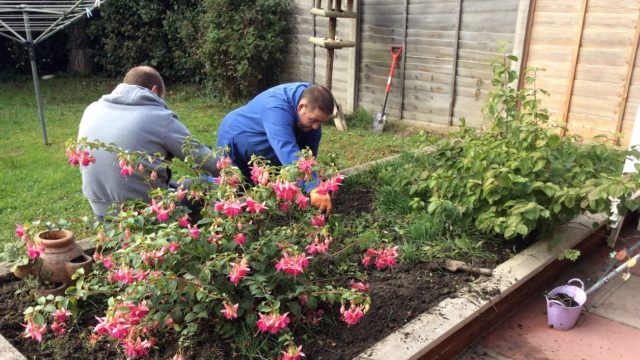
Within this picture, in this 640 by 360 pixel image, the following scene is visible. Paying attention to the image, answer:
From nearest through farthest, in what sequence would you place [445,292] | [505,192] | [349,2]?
[445,292] < [505,192] < [349,2]

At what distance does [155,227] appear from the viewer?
7.14 feet

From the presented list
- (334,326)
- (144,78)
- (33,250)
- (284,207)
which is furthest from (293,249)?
(144,78)

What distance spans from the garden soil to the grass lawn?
2.38 feet

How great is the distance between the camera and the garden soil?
2.19 meters

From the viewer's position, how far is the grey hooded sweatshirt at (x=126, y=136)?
2.80 meters

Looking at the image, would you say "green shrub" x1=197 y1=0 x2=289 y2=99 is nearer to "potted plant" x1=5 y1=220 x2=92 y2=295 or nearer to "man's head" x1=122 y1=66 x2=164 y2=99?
"man's head" x1=122 y1=66 x2=164 y2=99

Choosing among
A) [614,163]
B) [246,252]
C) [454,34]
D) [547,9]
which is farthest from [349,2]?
[246,252]

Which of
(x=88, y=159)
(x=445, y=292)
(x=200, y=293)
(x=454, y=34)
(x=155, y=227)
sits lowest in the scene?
(x=445, y=292)

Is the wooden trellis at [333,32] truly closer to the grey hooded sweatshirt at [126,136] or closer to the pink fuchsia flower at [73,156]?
the grey hooded sweatshirt at [126,136]

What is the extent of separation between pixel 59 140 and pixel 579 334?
20.8 feet

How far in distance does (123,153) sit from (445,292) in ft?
5.68

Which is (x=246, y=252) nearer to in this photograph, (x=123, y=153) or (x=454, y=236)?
(x=123, y=153)

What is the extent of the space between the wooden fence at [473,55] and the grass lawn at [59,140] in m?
0.66

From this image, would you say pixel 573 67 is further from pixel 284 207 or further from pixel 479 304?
pixel 284 207
